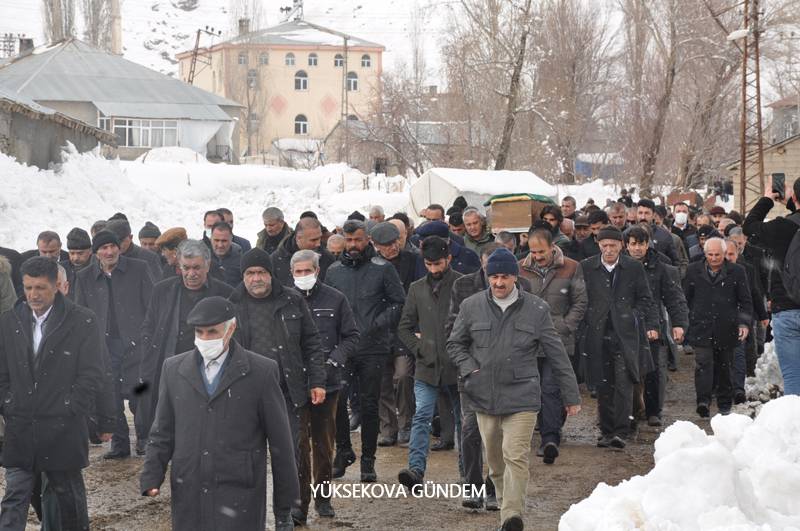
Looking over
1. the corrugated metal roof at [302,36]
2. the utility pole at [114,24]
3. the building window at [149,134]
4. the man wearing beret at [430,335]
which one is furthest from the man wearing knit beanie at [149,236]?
the corrugated metal roof at [302,36]

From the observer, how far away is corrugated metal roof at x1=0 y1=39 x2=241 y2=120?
6088 cm

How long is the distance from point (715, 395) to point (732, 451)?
7523 millimetres

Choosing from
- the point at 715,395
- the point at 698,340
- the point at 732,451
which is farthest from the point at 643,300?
the point at 732,451

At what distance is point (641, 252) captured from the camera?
11.8 metres

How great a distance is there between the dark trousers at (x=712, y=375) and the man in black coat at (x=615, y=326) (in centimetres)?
157

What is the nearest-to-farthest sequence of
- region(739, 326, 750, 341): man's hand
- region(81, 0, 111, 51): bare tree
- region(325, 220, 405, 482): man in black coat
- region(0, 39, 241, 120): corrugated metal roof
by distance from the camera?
region(325, 220, 405, 482): man in black coat → region(739, 326, 750, 341): man's hand → region(0, 39, 241, 120): corrugated metal roof → region(81, 0, 111, 51): bare tree

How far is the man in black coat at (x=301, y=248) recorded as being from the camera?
1116cm

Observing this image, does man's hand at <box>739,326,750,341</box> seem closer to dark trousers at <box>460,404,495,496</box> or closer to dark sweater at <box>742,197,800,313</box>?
dark sweater at <box>742,197,800,313</box>

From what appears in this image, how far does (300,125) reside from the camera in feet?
346

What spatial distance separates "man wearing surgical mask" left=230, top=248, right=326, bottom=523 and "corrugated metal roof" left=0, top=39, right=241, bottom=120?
54275mm

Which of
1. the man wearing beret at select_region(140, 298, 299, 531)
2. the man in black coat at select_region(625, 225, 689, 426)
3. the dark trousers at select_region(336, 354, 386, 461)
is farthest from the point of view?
the man in black coat at select_region(625, 225, 689, 426)

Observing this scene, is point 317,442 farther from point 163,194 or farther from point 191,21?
point 191,21

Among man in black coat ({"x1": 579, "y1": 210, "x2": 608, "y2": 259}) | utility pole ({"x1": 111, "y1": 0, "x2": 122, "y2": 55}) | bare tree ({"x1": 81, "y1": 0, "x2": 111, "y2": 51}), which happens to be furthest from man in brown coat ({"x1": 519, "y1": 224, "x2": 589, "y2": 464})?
bare tree ({"x1": 81, "y1": 0, "x2": 111, "y2": 51})

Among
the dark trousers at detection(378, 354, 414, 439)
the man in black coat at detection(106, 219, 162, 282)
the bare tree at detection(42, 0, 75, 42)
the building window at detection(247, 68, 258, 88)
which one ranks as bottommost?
the dark trousers at detection(378, 354, 414, 439)
